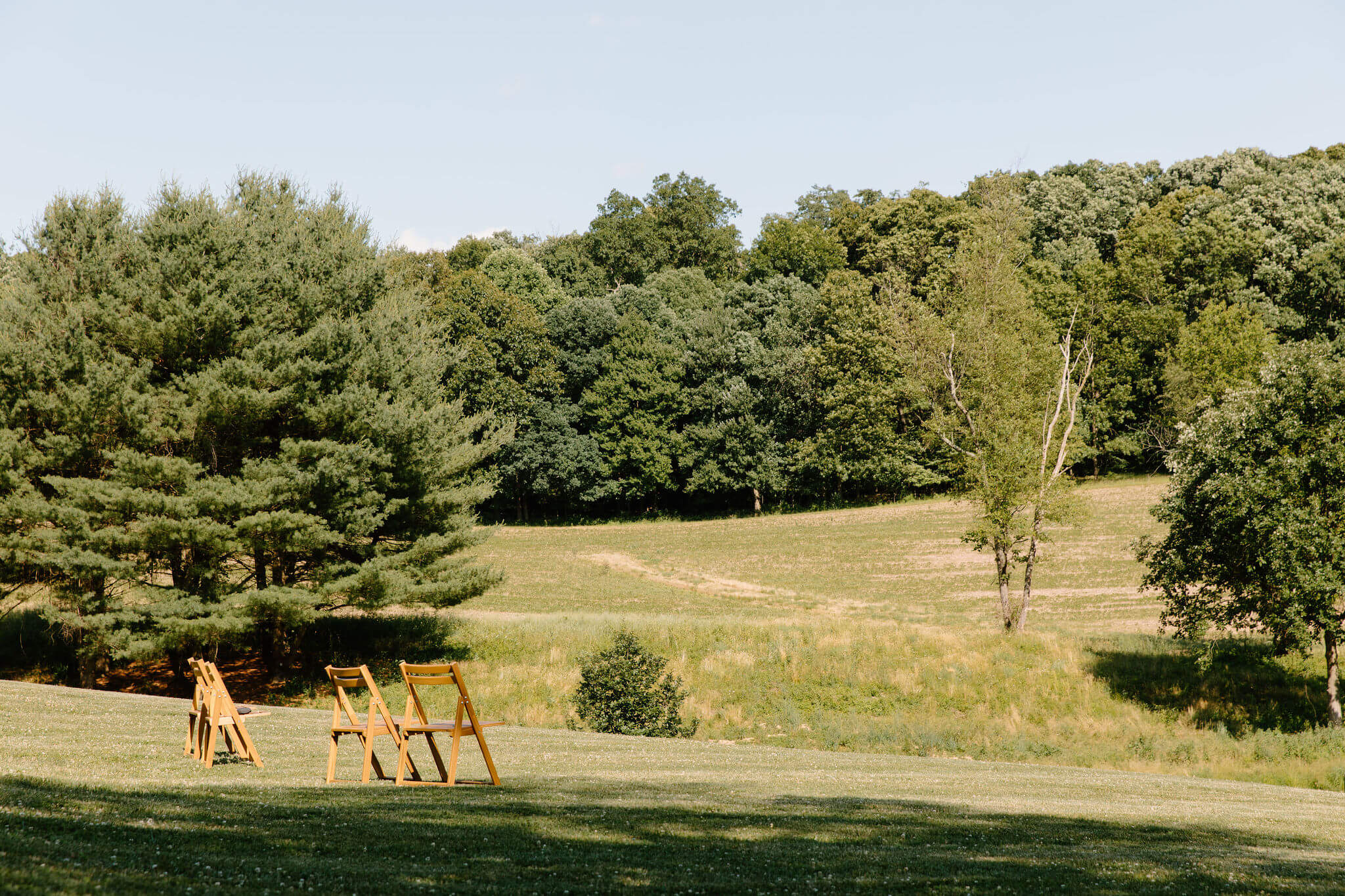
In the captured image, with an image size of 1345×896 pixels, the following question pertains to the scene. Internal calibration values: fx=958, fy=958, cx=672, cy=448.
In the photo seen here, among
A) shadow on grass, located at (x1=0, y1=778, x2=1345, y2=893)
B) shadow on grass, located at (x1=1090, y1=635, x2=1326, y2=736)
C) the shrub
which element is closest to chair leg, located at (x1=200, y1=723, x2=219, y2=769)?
shadow on grass, located at (x1=0, y1=778, x2=1345, y2=893)

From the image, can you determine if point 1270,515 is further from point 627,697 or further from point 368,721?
point 368,721

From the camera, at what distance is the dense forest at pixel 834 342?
225ft

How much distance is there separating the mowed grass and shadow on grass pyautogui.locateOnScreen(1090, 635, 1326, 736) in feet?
38.5

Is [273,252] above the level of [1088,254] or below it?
below

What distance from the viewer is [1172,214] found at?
80.8 meters

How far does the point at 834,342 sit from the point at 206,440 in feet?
164

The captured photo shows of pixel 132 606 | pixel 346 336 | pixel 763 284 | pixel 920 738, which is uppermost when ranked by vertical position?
pixel 763 284

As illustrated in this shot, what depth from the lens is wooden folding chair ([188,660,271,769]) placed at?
10.8 meters

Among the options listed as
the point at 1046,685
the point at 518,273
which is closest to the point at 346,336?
the point at 1046,685

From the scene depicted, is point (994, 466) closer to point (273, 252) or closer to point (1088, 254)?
point (273, 252)

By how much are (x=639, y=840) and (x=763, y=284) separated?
247ft

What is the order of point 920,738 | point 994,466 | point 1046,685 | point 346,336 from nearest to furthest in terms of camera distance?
point 920,738
point 1046,685
point 346,336
point 994,466

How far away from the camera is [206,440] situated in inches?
1127

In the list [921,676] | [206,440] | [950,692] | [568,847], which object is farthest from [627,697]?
[568,847]
